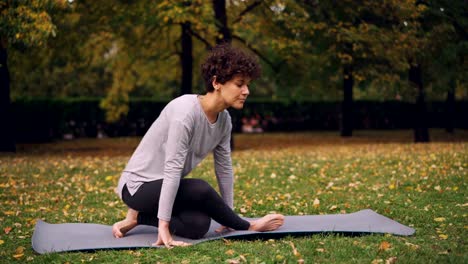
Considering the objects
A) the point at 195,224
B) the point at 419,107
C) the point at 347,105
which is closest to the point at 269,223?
the point at 195,224

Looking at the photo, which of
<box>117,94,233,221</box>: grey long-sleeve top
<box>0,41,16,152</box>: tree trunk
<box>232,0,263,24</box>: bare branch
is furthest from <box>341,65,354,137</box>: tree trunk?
<box>117,94,233,221</box>: grey long-sleeve top

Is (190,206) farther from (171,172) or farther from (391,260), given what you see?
(391,260)

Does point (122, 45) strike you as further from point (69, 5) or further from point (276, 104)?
point (276, 104)

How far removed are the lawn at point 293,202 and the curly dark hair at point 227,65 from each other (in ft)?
4.40

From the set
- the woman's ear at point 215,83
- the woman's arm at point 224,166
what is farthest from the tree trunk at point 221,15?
the woman's ear at point 215,83

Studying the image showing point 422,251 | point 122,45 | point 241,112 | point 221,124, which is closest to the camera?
point 422,251

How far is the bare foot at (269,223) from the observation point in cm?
514

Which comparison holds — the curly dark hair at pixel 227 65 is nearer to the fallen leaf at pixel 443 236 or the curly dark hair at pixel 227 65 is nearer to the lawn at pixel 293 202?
the lawn at pixel 293 202

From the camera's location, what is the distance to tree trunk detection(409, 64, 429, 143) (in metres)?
19.6

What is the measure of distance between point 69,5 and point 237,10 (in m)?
6.31

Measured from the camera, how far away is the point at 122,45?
19.8 metres

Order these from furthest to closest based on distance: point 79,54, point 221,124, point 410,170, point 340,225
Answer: point 79,54 → point 410,170 → point 340,225 → point 221,124

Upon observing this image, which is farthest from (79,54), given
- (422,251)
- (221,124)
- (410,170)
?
(422,251)

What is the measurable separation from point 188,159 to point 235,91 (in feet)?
2.29
